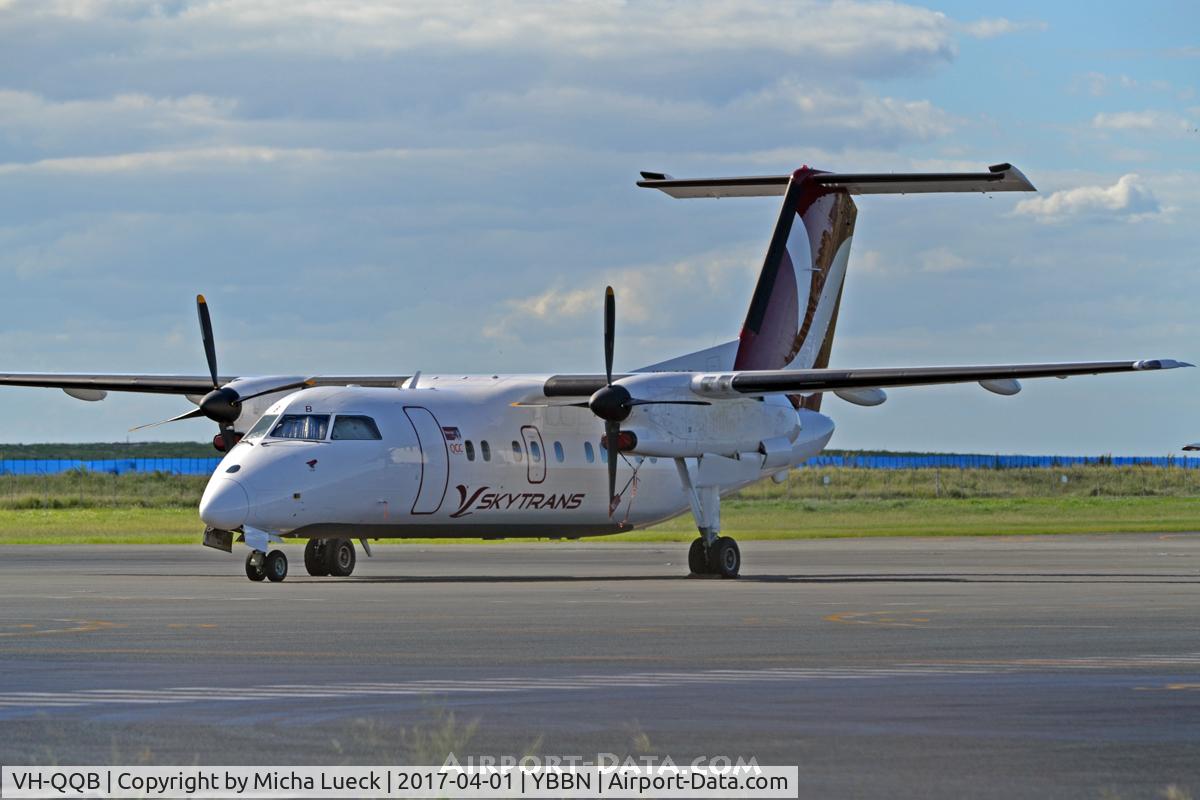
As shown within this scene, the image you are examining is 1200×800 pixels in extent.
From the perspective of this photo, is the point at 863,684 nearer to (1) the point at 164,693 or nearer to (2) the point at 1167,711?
(2) the point at 1167,711

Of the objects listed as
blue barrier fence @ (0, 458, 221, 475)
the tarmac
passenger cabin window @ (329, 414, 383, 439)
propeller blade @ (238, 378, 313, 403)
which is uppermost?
propeller blade @ (238, 378, 313, 403)

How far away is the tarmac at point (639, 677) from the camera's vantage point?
9398 mm

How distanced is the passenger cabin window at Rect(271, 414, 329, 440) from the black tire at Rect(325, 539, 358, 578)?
2.30 m

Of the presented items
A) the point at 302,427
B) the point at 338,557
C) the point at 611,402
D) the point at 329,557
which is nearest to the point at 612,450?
the point at 611,402

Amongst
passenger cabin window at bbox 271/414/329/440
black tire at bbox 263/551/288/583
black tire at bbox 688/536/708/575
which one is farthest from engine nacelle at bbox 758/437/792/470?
black tire at bbox 263/551/288/583

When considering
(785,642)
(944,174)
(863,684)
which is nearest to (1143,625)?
(785,642)

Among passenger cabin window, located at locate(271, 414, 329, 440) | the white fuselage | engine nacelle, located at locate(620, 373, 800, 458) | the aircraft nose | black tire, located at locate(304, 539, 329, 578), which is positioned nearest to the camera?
the aircraft nose

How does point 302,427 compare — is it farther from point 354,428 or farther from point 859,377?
point 859,377

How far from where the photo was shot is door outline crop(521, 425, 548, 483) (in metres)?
33.0

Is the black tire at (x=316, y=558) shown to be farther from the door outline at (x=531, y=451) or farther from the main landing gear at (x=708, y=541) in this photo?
the main landing gear at (x=708, y=541)

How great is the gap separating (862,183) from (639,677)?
24.9 m

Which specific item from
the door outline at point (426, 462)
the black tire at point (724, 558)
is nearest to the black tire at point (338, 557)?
the door outline at point (426, 462)

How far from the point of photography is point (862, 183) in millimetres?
37062

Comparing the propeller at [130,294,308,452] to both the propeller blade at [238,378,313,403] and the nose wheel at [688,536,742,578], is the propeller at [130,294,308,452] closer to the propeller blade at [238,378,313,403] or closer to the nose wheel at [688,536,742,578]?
the propeller blade at [238,378,313,403]
